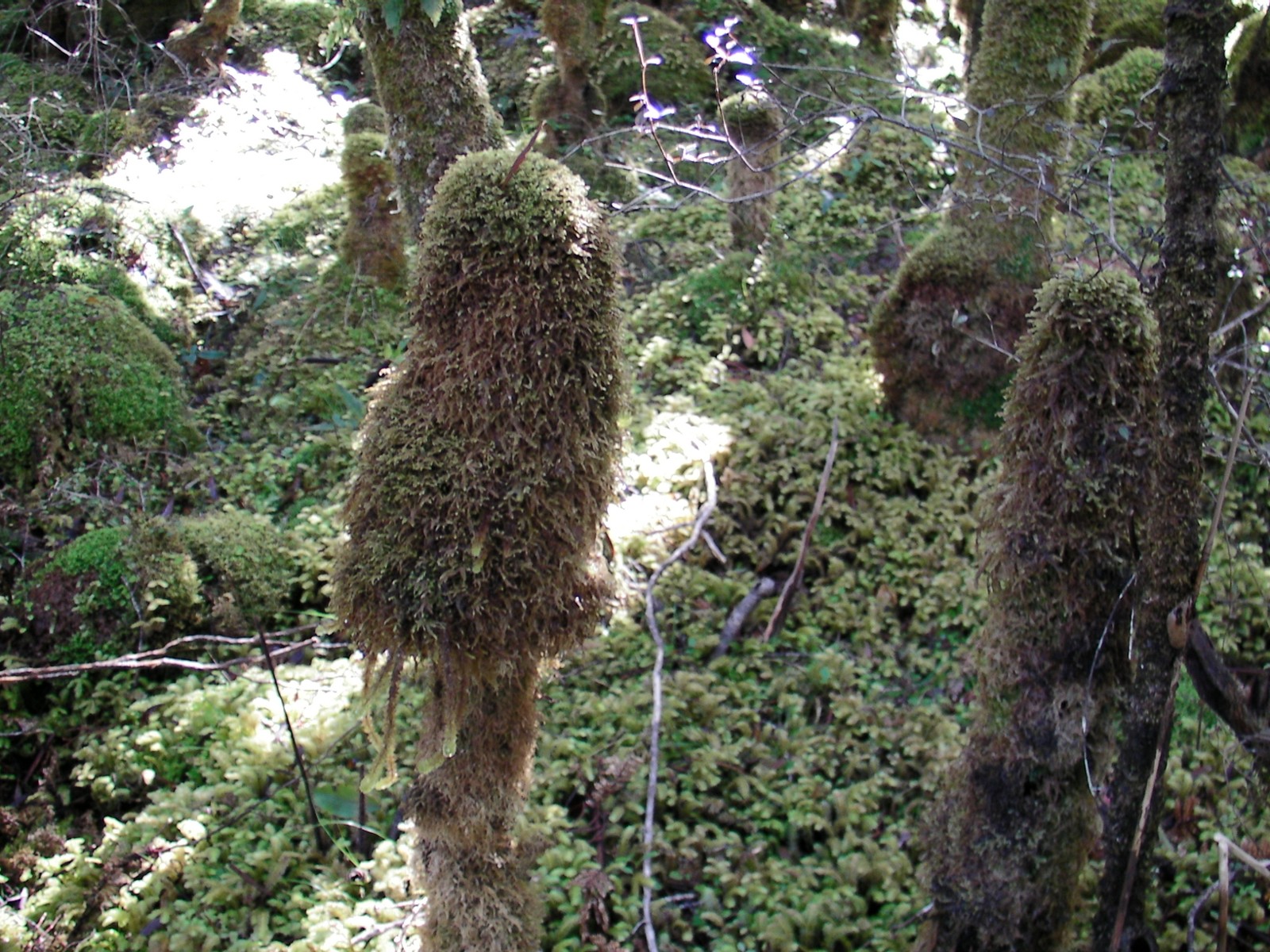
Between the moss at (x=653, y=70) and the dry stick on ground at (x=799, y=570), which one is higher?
the moss at (x=653, y=70)

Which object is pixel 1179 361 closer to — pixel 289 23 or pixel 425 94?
pixel 425 94

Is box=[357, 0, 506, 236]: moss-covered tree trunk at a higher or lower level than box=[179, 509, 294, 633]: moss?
higher

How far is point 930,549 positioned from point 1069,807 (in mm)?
2512

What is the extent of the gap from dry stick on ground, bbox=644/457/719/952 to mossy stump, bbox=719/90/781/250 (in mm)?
2338

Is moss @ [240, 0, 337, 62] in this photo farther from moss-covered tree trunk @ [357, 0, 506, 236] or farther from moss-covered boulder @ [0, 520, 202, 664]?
moss-covered boulder @ [0, 520, 202, 664]

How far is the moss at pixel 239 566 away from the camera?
5234 millimetres

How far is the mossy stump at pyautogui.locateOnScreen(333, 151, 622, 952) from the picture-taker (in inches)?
101

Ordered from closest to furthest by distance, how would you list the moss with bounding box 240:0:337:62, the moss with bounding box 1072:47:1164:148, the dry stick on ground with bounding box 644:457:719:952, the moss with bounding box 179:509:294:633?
the dry stick on ground with bounding box 644:457:719:952 < the moss with bounding box 179:509:294:633 < the moss with bounding box 1072:47:1164:148 < the moss with bounding box 240:0:337:62

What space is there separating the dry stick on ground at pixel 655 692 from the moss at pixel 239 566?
7.01ft

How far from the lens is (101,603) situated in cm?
512

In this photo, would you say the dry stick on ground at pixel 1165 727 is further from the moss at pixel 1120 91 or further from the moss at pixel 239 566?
the moss at pixel 1120 91

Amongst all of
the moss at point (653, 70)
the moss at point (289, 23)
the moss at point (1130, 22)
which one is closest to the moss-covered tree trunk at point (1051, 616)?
the moss at point (653, 70)

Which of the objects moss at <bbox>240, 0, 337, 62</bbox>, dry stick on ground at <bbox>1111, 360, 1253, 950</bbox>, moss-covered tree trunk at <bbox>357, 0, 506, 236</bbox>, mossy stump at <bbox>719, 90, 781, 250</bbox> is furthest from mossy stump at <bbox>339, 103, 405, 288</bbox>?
dry stick on ground at <bbox>1111, 360, 1253, 950</bbox>

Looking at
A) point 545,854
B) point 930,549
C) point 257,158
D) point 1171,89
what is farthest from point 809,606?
point 257,158
